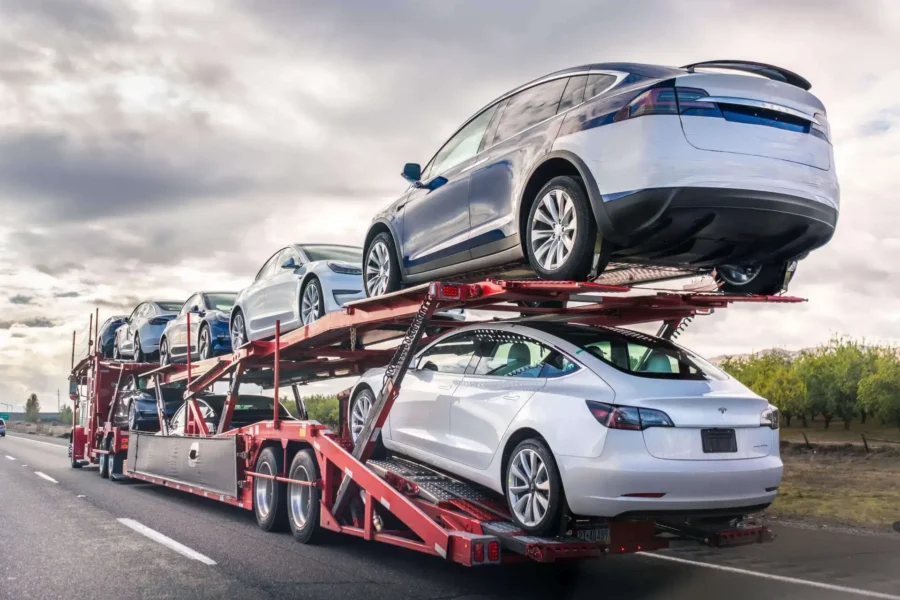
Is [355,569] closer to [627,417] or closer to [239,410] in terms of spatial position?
[627,417]

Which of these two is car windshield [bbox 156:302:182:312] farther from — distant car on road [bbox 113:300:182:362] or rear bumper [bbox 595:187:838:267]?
rear bumper [bbox 595:187:838:267]

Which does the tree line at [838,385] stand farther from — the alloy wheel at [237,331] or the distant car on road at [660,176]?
the distant car on road at [660,176]

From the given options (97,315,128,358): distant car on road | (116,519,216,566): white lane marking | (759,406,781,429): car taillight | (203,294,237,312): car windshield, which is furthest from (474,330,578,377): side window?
(97,315,128,358): distant car on road

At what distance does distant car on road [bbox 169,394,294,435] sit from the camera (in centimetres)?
1160

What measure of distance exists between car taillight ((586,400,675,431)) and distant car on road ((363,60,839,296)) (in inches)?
38.9

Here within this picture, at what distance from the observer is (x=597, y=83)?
246 inches

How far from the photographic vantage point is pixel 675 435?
5344 millimetres

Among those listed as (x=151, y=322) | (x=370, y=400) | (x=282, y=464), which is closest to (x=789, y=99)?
(x=370, y=400)

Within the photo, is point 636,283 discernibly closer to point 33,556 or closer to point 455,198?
point 455,198

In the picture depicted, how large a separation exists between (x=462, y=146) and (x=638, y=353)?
104 inches

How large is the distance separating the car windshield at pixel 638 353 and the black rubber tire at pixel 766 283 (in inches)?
30.0

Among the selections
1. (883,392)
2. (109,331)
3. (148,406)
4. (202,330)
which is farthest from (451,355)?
(883,392)

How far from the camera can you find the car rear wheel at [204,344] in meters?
13.2

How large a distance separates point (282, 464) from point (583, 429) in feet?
14.9
